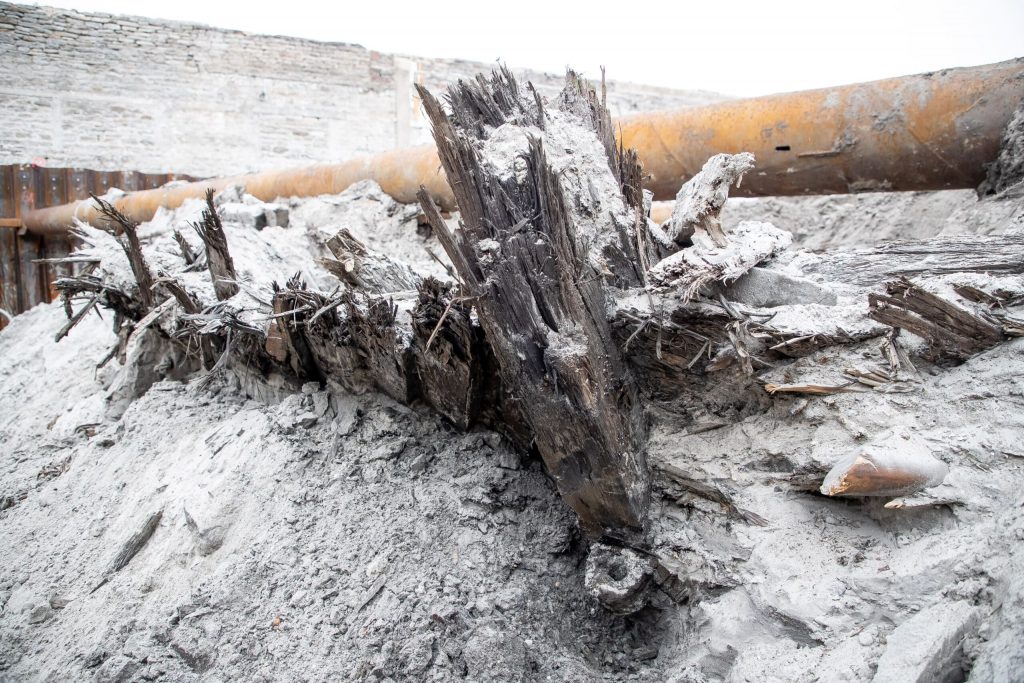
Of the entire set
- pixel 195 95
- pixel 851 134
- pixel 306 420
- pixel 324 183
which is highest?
pixel 195 95

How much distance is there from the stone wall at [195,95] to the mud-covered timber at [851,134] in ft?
23.4

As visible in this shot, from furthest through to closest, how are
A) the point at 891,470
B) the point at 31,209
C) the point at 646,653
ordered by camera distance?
1. the point at 31,209
2. the point at 646,653
3. the point at 891,470

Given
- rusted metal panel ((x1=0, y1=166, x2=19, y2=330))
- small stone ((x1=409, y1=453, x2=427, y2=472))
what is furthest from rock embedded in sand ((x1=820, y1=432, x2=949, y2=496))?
rusted metal panel ((x1=0, y1=166, x2=19, y2=330))

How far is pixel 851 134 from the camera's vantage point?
3246 mm

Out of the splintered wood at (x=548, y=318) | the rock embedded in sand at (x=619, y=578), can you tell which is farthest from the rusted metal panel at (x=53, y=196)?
the rock embedded in sand at (x=619, y=578)

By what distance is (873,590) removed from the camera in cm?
151

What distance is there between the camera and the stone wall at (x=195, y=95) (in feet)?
33.1

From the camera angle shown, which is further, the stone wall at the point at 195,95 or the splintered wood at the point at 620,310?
the stone wall at the point at 195,95

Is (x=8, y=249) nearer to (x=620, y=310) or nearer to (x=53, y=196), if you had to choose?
(x=53, y=196)

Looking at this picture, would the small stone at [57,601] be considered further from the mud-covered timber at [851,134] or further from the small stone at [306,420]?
the mud-covered timber at [851,134]

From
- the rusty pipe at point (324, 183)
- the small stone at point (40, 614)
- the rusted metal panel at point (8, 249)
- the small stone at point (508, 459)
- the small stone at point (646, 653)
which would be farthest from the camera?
the rusted metal panel at point (8, 249)

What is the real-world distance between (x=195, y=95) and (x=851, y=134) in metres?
10.5

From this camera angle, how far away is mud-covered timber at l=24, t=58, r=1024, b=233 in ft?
9.69

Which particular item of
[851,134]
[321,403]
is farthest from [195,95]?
A: [851,134]
